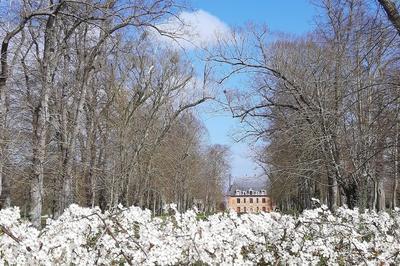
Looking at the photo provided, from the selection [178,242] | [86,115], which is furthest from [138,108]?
[178,242]

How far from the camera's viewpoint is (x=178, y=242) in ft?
12.2

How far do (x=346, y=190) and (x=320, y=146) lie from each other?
143cm

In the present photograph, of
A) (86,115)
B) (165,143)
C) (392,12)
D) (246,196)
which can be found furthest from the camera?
(246,196)

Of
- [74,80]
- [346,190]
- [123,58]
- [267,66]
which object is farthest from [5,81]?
A: [123,58]

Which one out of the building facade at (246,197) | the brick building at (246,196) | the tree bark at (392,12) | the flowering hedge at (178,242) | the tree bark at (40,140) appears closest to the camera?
the flowering hedge at (178,242)

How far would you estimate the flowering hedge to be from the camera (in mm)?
3330

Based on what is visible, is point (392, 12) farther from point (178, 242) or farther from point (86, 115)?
point (86, 115)

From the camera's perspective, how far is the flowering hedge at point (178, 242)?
3.33m

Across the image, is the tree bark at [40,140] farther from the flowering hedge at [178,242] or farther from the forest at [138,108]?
the flowering hedge at [178,242]

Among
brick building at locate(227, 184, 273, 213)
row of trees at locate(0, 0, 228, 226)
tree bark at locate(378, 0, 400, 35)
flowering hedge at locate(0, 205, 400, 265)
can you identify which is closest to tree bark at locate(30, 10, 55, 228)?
row of trees at locate(0, 0, 228, 226)

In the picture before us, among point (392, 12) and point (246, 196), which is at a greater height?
point (392, 12)

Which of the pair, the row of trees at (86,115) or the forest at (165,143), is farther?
the row of trees at (86,115)

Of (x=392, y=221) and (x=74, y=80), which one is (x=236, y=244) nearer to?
(x=392, y=221)

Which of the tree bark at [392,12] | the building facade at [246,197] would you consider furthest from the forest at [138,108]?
the building facade at [246,197]
